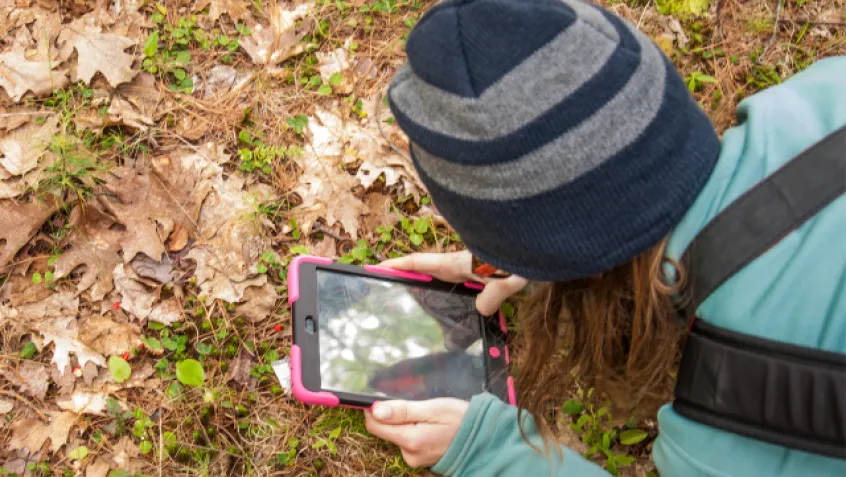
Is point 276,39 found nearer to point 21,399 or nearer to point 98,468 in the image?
point 21,399

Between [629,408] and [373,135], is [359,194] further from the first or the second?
[629,408]

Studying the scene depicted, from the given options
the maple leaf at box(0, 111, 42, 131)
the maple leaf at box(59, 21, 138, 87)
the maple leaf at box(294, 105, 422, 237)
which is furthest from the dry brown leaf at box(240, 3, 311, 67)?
the maple leaf at box(0, 111, 42, 131)

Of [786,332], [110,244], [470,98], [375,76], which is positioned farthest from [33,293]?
[786,332]

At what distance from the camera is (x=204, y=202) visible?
2781 millimetres

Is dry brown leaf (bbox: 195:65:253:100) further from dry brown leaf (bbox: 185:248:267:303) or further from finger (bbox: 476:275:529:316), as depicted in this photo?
finger (bbox: 476:275:529:316)

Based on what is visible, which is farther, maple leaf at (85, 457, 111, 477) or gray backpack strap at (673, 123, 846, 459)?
maple leaf at (85, 457, 111, 477)

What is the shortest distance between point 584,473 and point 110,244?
1.89 meters

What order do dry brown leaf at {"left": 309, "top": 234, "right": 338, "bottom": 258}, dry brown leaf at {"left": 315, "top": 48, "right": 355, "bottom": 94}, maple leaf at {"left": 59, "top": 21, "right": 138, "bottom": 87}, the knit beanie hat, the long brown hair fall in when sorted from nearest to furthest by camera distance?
1. the knit beanie hat
2. the long brown hair
3. dry brown leaf at {"left": 309, "top": 234, "right": 338, "bottom": 258}
4. maple leaf at {"left": 59, "top": 21, "right": 138, "bottom": 87}
5. dry brown leaf at {"left": 315, "top": 48, "right": 355, "bottom": 94}

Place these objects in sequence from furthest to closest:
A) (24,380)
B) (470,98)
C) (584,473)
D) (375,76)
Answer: (375,76) → (24,380) → (584,473) → (470,98)

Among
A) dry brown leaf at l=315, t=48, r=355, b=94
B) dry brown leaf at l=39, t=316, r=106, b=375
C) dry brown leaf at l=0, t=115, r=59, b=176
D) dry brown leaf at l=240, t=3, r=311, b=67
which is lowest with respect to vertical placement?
dry brown leaf at l=39, t=316, r=106, b=375

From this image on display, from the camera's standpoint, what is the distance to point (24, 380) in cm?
249

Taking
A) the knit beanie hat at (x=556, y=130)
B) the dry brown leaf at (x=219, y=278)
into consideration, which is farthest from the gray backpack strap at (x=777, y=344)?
the dry brown leaf at (x=219, y=278)

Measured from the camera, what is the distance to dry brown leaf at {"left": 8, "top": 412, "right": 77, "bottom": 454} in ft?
7.92

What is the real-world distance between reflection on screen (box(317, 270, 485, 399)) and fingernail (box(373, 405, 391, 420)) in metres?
0.07
